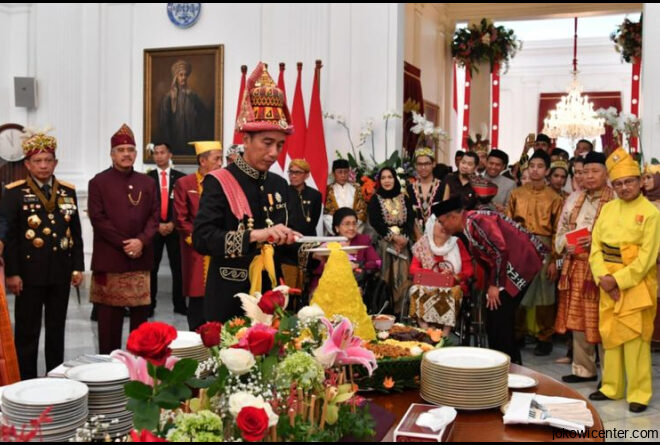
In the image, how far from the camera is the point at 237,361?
1399 millimetres

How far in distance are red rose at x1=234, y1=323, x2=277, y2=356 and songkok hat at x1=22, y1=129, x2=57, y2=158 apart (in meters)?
3.37

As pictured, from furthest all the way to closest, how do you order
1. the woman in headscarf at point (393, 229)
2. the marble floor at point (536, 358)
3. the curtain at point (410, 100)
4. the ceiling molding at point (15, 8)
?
the curtain at point (410, 100) < the ceiling molding at point (15, 8) < the woman in headscarf at point (393, 229) < the marble floor at point (536, 358)

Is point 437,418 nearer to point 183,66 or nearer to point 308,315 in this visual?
point 308,315

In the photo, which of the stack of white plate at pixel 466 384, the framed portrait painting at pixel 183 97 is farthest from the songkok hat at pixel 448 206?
the framed portrait painting at pixel 183 97

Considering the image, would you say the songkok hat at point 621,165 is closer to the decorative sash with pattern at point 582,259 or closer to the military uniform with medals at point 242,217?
the decorative sash with pattern at point 582,259

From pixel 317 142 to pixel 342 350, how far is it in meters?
6.03

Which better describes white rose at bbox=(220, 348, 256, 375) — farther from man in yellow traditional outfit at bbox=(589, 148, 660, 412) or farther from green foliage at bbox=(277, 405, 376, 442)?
man in yellow traditional outfit at bbox=(589, 148, 660, 412)

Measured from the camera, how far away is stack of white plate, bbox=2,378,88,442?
149 centimetres

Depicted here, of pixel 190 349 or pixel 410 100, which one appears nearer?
pixel 190 349

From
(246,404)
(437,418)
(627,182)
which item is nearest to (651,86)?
(627,182)

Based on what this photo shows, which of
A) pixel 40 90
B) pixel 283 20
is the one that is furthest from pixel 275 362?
pixel 40 90

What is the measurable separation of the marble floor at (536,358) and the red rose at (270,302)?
294cm

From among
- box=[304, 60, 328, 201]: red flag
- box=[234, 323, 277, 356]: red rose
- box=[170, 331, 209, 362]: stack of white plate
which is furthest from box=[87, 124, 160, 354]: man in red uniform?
box=[234, 323, 277, 356]: red rose

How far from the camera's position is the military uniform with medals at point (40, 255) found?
4.37 m
